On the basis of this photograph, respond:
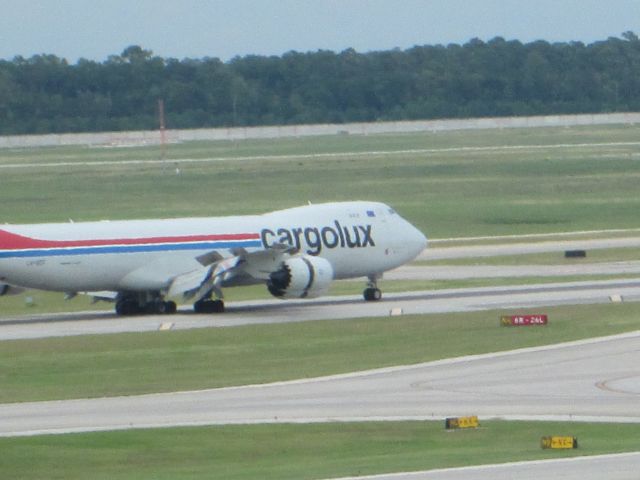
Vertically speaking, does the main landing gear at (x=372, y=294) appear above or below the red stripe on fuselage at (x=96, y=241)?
below

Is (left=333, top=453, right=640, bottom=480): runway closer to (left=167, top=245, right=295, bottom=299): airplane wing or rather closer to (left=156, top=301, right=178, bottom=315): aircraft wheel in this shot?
(left=167, top=245, right=295, bottom=299): airplane wing

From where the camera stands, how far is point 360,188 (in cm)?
12594

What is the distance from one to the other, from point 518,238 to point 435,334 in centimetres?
3925

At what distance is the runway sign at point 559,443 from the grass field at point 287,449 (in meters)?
0.17

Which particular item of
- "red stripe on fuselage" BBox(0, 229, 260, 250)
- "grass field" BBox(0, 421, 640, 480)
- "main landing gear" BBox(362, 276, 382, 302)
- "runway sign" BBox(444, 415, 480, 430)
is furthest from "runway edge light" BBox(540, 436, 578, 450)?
"main landing gear" BBox(362, 276, 382, 302)

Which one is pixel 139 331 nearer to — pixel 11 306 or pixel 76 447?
pixel 11 306

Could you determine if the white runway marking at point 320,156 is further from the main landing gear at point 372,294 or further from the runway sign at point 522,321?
the runway sign at point 522,321

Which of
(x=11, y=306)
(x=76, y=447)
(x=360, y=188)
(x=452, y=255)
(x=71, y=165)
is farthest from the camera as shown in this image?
(x=71, y=165)

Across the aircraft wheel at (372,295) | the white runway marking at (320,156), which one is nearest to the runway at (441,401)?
the aircraft wheel at (372,295)

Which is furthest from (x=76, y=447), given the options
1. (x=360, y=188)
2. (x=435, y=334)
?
(x=360, y=188)

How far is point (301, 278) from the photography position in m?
50.9

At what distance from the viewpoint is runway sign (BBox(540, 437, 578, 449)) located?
25344mm

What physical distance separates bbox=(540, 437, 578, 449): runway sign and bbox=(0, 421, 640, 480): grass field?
0.17 m

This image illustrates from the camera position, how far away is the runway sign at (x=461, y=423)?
95.1 ft
